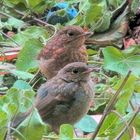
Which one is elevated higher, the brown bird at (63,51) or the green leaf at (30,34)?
the brown bird at (63,51)

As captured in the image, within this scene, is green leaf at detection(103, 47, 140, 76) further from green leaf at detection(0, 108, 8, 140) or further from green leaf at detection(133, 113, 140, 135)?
green leaf at detection(0, 108, 8, 140)

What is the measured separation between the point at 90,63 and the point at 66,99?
122 centimetres

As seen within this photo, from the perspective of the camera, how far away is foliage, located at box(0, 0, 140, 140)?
3.30m

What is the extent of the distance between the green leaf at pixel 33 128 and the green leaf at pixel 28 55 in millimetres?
2160

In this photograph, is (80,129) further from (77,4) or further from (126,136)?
(77,4)

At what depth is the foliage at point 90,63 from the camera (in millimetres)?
3297

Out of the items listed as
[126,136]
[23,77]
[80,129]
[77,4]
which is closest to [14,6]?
[77,4]

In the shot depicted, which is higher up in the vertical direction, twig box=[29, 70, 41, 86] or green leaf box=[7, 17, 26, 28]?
twig box=[29, 70, 41, 86]

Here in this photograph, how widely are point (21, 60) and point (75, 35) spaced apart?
1.54ft

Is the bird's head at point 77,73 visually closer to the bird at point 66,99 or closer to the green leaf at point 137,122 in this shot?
the bird at point 66,99

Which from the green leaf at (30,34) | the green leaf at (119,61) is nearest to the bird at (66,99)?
the green leaf at (119,61)

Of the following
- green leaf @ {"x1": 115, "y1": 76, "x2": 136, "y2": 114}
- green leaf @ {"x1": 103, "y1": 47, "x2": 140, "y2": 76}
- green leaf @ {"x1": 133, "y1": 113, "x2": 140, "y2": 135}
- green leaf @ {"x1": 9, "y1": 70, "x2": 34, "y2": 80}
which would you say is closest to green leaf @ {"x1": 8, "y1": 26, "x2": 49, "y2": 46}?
green leaf @ {"x1": 9, "y1": 70, "x2": 34, "y2": 80}

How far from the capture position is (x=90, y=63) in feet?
18.1

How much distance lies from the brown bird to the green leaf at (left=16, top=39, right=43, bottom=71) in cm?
5
